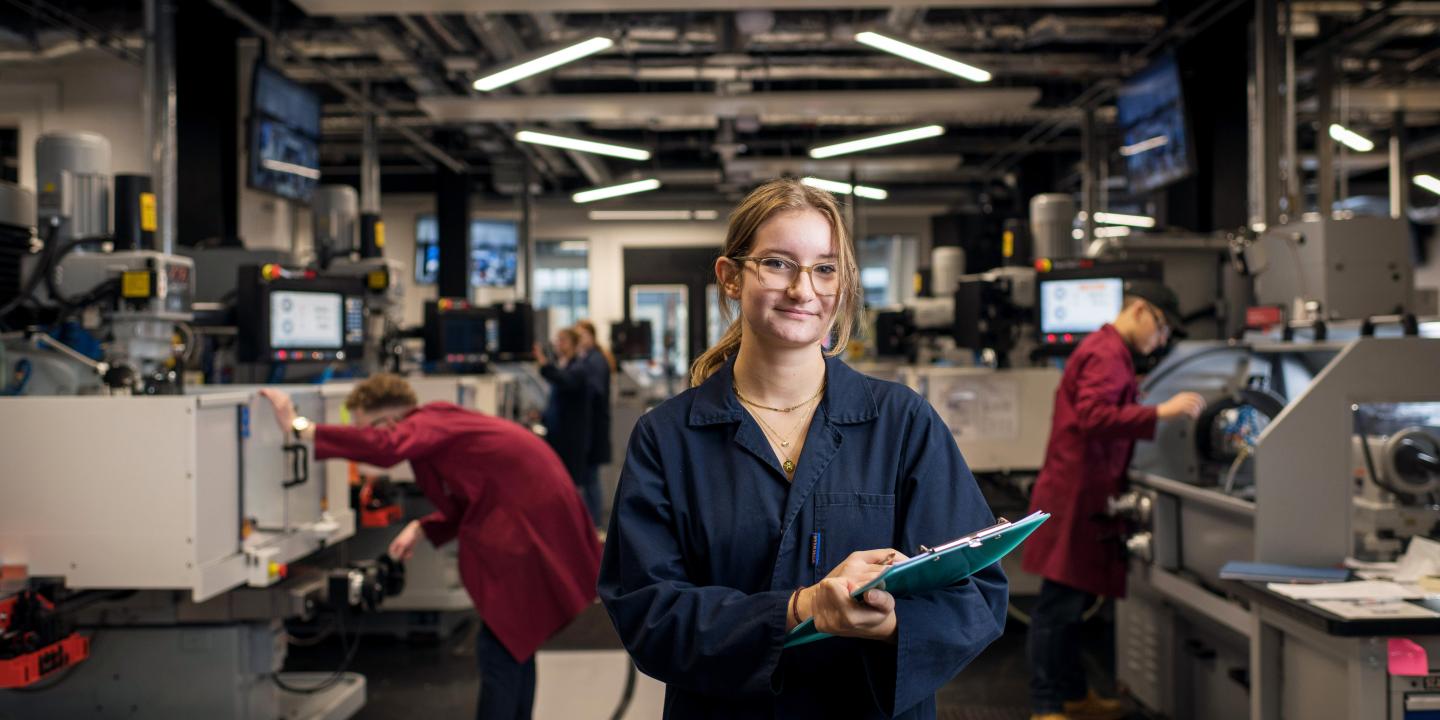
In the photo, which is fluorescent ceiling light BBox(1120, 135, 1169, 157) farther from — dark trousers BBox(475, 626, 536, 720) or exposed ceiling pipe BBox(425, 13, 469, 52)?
dark trousers BBox(475, 626, 536, 720)

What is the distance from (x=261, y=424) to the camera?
11.1ft

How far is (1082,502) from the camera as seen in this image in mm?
3947

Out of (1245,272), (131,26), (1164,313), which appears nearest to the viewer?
(1164,313)

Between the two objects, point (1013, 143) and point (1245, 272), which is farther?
point (1013, 143)

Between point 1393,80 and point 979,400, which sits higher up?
point 1393,80

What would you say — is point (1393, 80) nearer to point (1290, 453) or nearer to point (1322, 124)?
point (1322, 124)

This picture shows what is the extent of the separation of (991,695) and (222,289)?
441cm

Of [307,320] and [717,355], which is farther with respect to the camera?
[307,320]

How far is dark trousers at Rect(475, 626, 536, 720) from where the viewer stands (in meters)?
3.21

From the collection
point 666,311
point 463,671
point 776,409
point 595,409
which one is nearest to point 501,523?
point 776,409

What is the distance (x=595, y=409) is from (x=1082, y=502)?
4567 mm

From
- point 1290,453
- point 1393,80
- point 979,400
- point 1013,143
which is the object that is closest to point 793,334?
point 1290,453

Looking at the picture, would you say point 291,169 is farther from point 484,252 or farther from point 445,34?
point 484,252

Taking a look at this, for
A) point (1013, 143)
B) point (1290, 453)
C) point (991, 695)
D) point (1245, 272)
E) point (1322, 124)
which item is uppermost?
point (1013, 143)
